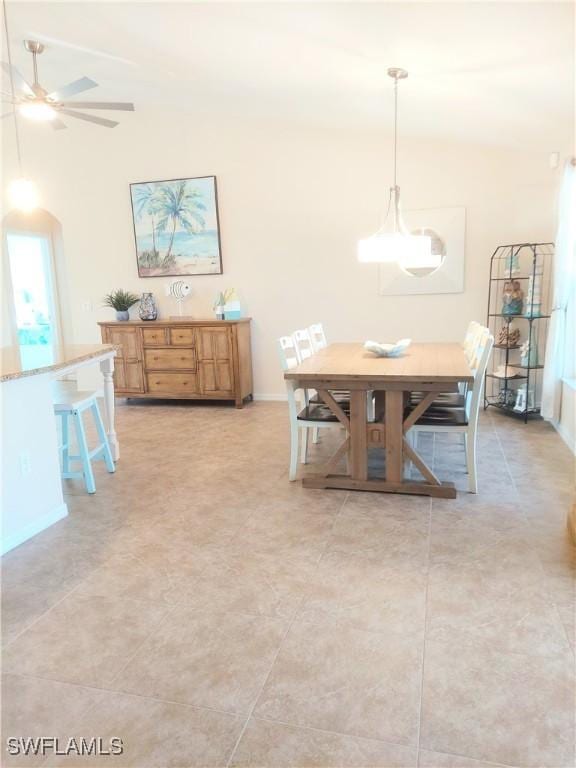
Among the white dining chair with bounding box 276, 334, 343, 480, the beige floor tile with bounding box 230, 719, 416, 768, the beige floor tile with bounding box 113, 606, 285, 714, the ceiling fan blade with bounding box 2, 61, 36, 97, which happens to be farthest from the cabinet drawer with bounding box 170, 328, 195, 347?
the beige floor tile with bounding box 230, 719, 416, 768

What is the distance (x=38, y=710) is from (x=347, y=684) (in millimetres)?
934

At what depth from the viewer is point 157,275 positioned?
566 centimetres

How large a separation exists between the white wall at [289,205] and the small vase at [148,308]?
6.0 inches

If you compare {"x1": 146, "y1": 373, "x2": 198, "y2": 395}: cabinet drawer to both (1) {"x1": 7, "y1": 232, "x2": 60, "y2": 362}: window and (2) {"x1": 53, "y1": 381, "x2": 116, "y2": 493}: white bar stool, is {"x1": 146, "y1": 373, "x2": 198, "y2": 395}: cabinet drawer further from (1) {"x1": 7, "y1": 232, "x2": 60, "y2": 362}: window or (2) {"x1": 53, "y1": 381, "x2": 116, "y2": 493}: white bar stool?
(2) {"x1": 53, "y1": 381, "x2": 116, "y2": 493}: white bar stool

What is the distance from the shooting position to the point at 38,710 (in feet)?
4.94

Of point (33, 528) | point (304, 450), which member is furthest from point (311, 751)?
point (304, 450)

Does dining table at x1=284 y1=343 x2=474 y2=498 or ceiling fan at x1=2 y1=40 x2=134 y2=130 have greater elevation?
ceiling fan at x1=2 y1=40 x2=134 y2=130

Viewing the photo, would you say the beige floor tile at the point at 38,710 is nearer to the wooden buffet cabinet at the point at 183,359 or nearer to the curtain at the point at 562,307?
the wooden buffet cabinet at the point at 183,359

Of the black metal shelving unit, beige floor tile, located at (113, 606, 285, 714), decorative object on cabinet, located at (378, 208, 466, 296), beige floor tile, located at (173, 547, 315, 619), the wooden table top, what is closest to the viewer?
beige floor tile, located at (113, 606, 285, 714)

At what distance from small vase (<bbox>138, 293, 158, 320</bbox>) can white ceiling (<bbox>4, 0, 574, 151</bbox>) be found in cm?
201

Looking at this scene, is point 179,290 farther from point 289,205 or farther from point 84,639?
point 84,639

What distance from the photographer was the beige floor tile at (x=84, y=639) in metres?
1.67

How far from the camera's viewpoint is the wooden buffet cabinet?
5.16m

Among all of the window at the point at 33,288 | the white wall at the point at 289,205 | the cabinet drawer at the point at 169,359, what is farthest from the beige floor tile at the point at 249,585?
the window at the point at 33,288
